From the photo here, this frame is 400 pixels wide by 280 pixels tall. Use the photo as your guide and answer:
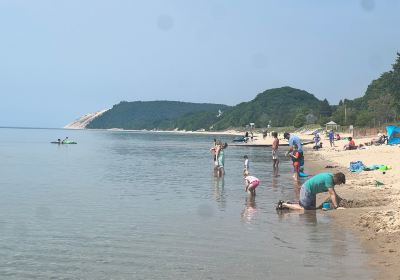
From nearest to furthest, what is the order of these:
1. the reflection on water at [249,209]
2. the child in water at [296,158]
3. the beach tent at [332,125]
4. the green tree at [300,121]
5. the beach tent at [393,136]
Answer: the reflection on water at [249,209] → the child in water at [296,158] → the beach tent at [393,136] → the beach tent at [332,125] → the green tree at [300,121]

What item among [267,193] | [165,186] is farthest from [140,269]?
[165,186]

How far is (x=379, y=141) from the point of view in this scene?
45.0m

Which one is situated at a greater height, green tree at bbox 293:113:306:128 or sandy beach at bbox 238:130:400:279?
green tree at bbox 293:113:306:128

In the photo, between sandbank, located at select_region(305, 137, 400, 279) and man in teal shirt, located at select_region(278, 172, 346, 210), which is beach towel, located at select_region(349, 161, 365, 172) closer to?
sandbank, located at select_region(305, 137, 400, 279)

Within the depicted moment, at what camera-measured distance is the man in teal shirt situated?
13122 millimetres

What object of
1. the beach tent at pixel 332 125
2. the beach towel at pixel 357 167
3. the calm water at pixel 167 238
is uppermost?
the beach tent at pixel 332 125

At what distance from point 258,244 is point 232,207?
512cm

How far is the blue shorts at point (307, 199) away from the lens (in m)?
13.8

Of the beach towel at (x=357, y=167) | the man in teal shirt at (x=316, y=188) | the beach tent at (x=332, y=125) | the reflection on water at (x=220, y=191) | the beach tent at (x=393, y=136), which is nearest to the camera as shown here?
the man in teal shirt at (x=316, y=188)

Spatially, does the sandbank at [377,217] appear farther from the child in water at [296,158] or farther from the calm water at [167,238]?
the child in water at [296,158]

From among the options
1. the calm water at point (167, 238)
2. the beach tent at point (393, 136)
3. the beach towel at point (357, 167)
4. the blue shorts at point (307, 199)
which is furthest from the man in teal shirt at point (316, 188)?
the beach tent at point (393, 136)

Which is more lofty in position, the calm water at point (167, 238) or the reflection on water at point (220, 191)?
the calm water at point (167, 238)

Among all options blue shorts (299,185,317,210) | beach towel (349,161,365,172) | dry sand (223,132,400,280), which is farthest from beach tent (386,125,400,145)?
blue shorts (299,185,317,210)

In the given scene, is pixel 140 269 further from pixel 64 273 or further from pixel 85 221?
pixel 85 221
